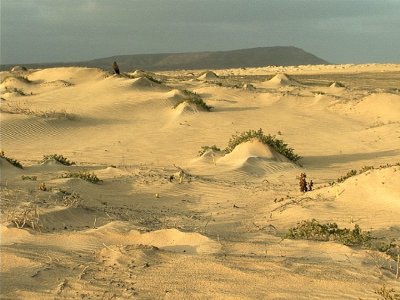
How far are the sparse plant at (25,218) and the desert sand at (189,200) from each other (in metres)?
0.03

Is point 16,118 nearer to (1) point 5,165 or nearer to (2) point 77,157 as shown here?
(2) point 77,157

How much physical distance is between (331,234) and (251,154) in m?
7.46

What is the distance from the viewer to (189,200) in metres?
10.8

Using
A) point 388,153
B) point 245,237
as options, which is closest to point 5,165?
point 245,237

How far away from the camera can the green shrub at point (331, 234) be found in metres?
6.85

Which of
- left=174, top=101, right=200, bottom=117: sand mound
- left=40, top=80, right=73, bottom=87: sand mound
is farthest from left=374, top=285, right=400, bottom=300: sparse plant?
left=40, top=80, right=73, bottom=87: sand mound

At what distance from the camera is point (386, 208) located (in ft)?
30.6

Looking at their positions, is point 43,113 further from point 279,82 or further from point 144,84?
point 279,82

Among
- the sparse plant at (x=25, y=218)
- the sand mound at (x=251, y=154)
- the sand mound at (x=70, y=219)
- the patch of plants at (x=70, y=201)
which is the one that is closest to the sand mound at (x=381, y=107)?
the sand mound at (x=251, y=154)

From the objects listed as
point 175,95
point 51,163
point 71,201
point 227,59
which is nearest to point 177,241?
point 71,201

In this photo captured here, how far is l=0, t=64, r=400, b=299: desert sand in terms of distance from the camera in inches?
206

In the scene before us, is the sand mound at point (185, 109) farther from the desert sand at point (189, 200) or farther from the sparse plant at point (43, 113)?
the sparse plant at point (43, 113)

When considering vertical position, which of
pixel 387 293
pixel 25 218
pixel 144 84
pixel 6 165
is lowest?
pixel 6 165

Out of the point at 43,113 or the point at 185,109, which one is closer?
the point at 43,113
